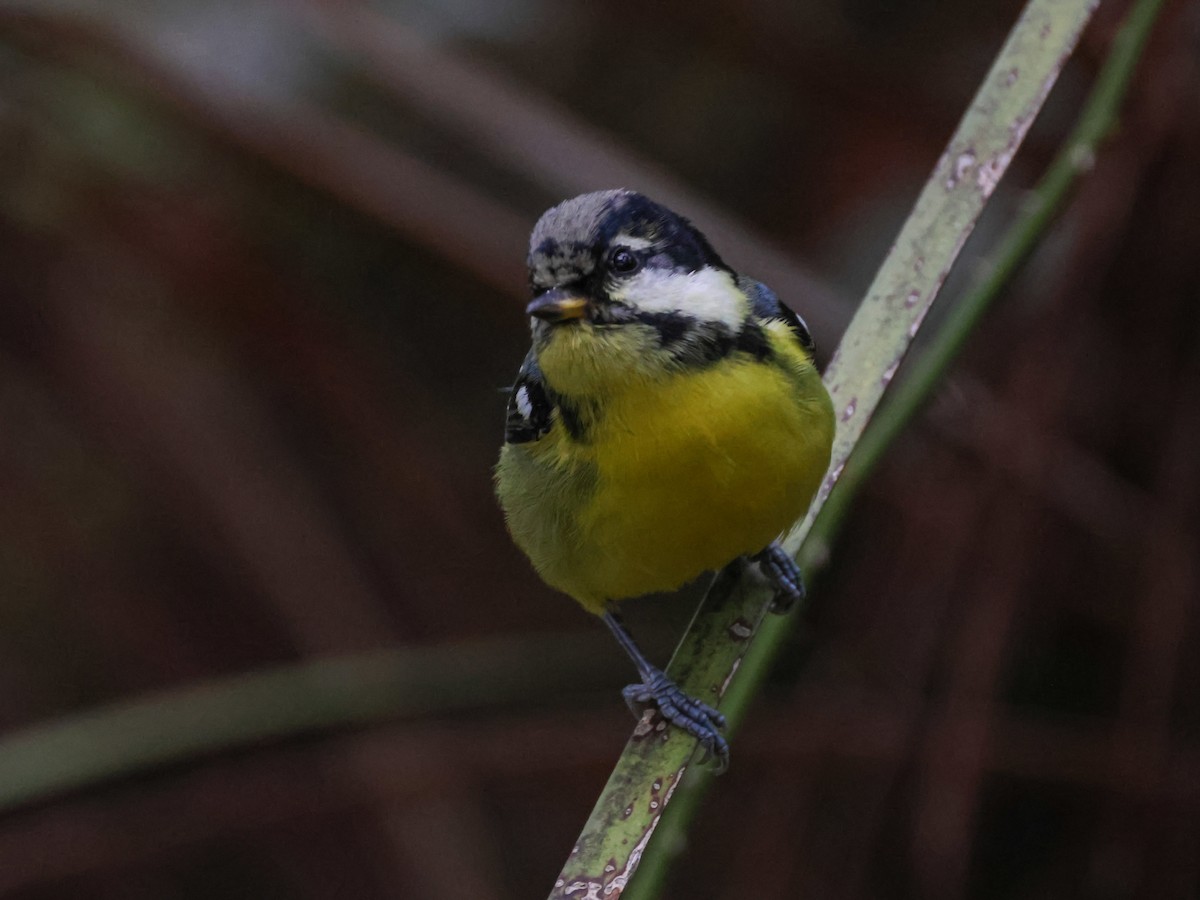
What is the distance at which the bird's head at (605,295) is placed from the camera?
2.10m

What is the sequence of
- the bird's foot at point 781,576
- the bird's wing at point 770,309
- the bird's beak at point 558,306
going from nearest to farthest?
the bird's beak at point 558,306, the bird's foot at point 781,576, the bird's wing at point 770,309

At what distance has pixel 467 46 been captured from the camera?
3721 millimetres

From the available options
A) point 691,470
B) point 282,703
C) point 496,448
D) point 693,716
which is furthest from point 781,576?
point 496,448

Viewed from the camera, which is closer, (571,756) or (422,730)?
(571,756)

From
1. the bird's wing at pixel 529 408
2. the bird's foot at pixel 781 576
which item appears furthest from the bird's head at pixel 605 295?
the bird's foot at pixel 781 576

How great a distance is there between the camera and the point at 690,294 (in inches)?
87.4

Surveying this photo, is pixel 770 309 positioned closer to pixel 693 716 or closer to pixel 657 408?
pixel 657 408

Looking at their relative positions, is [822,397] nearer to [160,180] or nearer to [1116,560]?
[1116,560]

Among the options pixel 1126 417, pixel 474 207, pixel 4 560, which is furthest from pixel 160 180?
pixel 1126 417

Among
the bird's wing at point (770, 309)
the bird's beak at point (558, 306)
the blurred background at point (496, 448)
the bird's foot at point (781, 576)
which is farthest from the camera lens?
the blurred background at point (496, 448)

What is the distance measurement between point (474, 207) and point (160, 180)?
2.68 ft

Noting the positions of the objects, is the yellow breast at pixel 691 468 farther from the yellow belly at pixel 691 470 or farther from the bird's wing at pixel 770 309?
the bird's wing at pixel 770 309

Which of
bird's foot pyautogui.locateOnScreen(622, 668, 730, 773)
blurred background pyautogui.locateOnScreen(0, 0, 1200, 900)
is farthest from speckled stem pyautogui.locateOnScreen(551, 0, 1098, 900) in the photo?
blurred background pyautogui.locateOnScreen(0, 0, 1200, 900)

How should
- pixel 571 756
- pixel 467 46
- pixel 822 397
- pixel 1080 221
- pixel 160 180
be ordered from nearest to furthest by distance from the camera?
pixel 822 397 → pixel 1080 221 → pixel 571 756 → pixel 160 180 → pixel 467 46
